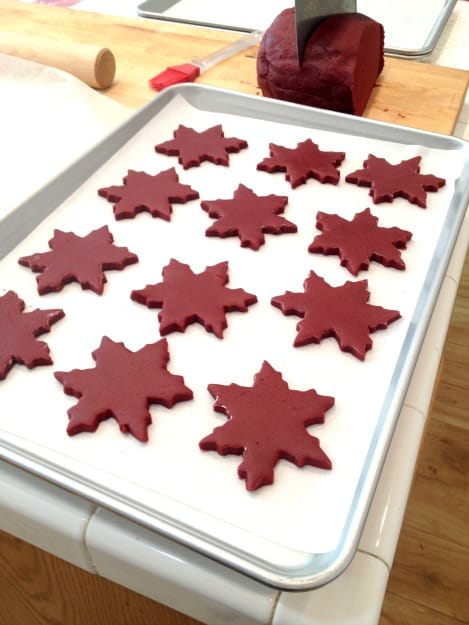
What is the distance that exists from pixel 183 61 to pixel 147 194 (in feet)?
1.49

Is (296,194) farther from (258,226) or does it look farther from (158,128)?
(158,128)

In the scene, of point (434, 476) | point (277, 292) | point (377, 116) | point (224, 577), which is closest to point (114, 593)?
point (224, 577)

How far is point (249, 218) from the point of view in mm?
811

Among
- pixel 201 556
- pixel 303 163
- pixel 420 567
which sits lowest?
pixel 420 567

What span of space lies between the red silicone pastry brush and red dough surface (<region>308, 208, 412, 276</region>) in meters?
0.45

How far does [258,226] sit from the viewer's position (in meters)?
0.80

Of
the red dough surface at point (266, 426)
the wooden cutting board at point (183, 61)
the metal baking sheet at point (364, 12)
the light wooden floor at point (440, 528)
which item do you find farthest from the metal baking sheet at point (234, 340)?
the light wooden floor at point (440, 528)

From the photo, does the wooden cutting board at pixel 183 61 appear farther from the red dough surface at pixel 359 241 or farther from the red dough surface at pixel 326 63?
the red dough surface at pixel 359 241

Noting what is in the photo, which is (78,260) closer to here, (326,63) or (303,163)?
(303,163)

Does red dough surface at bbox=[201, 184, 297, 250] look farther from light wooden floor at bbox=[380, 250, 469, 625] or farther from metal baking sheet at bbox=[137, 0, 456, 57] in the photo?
light wooden floor at bbox=[380, 250, 469, 625]

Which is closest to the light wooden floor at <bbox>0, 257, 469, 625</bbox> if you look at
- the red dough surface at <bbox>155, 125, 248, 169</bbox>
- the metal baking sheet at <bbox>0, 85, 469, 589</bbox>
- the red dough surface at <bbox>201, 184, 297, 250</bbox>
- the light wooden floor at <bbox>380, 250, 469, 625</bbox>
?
the light wooden floor at <bbox>380, 250, 469, 625</bbox>

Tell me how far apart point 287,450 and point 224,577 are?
12cm

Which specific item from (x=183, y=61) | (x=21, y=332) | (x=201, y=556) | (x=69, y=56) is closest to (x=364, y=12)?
(x=183, y=61)

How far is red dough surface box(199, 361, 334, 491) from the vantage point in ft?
1.77
